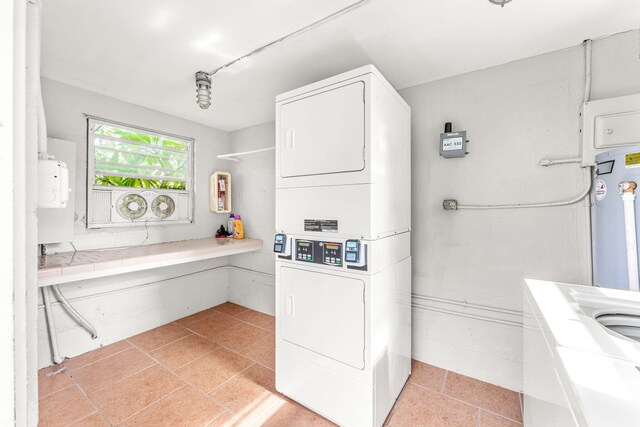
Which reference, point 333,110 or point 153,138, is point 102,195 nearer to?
point 153,138

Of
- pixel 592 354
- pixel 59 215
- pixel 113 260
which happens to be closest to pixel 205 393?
pixel 113 260

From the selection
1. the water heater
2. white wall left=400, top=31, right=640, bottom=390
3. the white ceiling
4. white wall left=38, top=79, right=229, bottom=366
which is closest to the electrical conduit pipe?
the water heater

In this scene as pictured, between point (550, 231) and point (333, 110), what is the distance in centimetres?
177

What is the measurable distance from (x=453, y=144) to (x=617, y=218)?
1.06 m

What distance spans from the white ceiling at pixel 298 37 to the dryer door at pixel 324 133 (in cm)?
41

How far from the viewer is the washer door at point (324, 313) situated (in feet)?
5.45

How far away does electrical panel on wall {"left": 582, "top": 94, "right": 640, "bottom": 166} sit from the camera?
1.65m

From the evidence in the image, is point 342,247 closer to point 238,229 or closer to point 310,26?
point 310,26

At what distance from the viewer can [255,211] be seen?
3676mm

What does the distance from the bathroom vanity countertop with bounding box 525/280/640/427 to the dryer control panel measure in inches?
40.2

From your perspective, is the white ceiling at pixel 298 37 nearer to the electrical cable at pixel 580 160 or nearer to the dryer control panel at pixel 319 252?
the electrical cable at pixel 580 160

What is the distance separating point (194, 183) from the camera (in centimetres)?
351

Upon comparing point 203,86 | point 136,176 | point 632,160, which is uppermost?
point 203,86

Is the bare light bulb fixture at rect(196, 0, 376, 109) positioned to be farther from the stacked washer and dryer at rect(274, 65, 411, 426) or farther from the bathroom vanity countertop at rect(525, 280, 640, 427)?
the bathroom vanity countertop at rect(525, 280, 640, 427)
